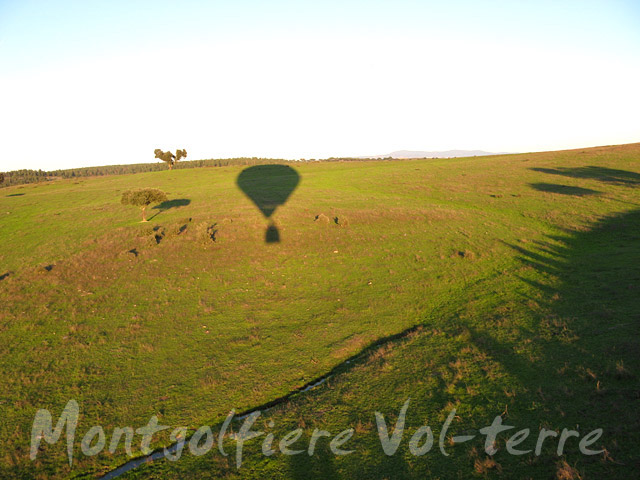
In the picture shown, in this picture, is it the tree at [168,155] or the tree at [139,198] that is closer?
the tree at [139,198]

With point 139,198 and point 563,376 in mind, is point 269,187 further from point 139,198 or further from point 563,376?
point 563,376

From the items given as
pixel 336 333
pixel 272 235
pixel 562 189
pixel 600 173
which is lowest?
pixel 336 333

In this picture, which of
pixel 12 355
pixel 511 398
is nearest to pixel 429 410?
pixel 511 398

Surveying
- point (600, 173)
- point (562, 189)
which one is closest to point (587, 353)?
point (562, 189)

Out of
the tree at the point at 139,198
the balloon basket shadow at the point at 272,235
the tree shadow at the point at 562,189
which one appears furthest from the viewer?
the tree shadow at the point at 562,189

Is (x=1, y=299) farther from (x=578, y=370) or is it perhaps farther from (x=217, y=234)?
(x=578, y=370)

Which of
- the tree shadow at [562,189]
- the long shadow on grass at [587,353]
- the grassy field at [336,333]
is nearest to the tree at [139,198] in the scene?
the grassy field at [336,333]

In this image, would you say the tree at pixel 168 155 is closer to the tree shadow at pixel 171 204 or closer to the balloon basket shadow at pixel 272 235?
the tree shadow at pixel 171 204
